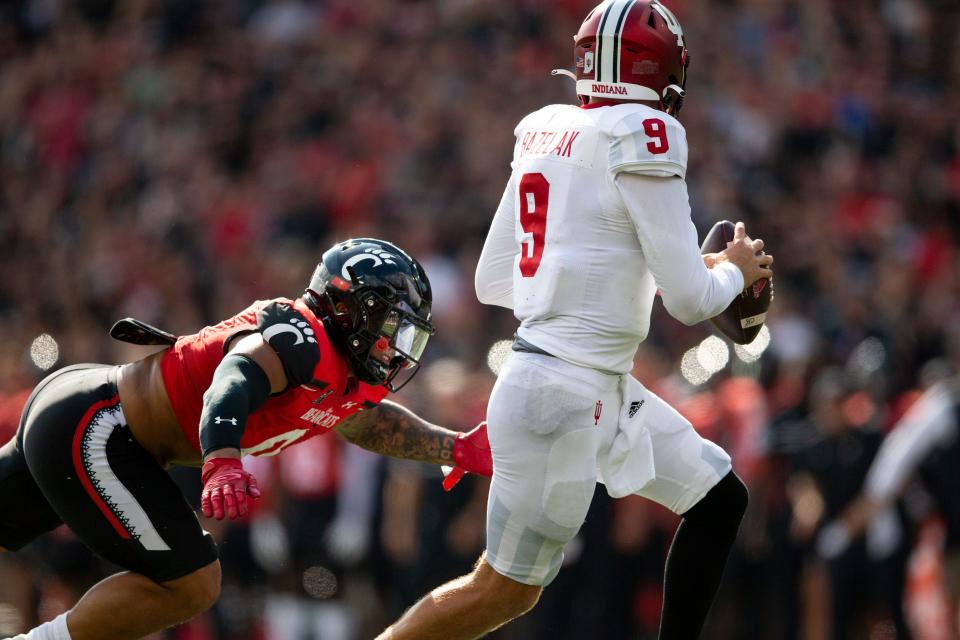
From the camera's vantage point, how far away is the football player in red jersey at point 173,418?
458 centimetres

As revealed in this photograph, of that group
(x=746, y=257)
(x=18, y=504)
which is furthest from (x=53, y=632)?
(x=746, y=257)

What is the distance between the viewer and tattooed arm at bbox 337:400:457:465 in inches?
206

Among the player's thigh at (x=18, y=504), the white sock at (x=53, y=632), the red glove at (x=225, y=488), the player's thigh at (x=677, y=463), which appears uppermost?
the red glove at (x=225, y=488)

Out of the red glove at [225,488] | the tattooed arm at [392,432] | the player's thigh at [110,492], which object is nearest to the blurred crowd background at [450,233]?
the tattooed arm at [392,432]

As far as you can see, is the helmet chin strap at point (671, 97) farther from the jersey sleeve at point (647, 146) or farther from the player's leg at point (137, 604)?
the player's leg at point (137, 604)

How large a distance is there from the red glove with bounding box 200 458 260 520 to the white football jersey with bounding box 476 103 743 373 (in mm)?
1006

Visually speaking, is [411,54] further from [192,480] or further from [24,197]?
[192,480]

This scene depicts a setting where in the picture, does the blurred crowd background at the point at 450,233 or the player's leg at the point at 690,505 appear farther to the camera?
the blurred crowd background at the point at 450,233

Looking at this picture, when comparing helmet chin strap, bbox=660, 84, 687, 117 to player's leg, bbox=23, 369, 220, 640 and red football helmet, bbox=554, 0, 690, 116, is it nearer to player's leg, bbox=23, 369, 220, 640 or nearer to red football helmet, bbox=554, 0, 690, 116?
red football helmet, bbox=554, 0, 690, 116

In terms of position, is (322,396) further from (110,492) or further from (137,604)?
(137,604)

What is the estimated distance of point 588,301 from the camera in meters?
4.44

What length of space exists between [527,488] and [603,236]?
0.80 meters

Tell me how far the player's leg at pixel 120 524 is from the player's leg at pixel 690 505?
1466 millimetres

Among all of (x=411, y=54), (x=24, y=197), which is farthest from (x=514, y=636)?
(x=24, y=197)
